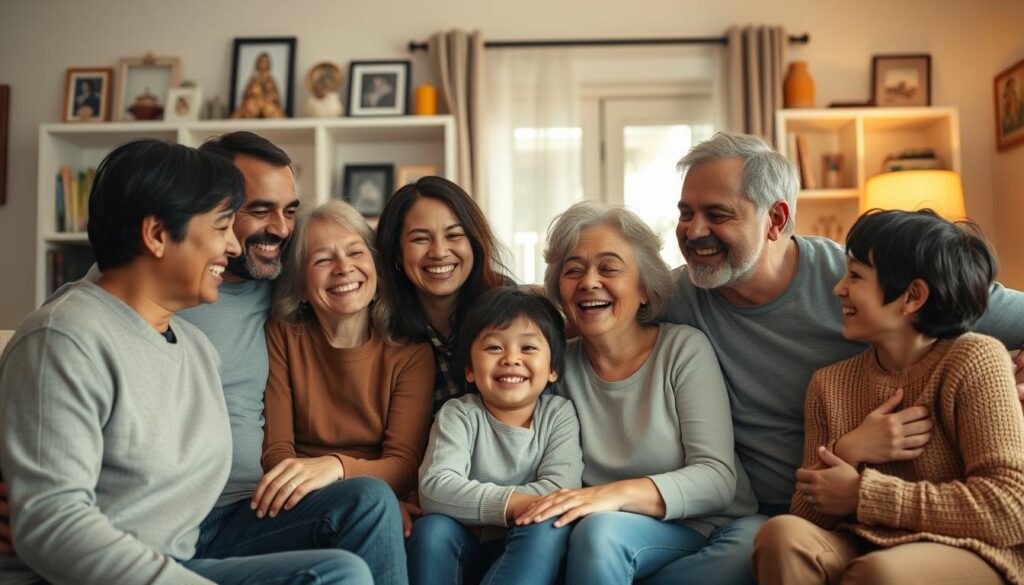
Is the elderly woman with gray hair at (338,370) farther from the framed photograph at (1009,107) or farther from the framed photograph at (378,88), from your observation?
the framed photograph at (1009,107)

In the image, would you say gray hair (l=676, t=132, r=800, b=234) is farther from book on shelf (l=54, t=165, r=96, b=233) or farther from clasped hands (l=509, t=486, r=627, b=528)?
book on shelf (l=54, t=165, r=96, b=233)

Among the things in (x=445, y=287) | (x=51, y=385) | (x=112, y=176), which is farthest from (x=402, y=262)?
(x=51, y=385)

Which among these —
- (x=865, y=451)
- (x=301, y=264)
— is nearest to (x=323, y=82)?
(x=301, y=264)

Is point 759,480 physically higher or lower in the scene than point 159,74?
lower

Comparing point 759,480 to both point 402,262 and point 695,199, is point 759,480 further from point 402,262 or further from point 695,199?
point 402,262

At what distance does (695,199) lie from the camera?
6.86 ft

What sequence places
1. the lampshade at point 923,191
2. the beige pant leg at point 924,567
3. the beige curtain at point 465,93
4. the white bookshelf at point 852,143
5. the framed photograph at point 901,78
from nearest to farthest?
the beige pant leg at point 924,567 → the lampshade at point 923,191 → the white bookshelf at point 852,143 → the beige curtain at point 465,93 → the framed photograph at point 901,78

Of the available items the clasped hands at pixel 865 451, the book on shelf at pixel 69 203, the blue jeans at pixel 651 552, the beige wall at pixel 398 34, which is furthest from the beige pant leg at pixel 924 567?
the book on shelf at pixel 69 203

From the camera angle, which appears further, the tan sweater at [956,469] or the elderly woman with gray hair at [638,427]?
the elderly woman with gray hair at [638,427]

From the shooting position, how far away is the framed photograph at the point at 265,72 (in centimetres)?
479

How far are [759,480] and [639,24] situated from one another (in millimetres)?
3457

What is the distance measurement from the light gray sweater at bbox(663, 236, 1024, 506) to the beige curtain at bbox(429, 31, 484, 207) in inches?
110

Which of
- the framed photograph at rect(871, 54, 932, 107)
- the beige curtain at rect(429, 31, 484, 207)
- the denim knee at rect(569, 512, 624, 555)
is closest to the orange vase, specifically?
the framed photograph at rect(871, 54, 932, 107)

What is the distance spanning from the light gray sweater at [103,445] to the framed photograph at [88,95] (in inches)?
149
